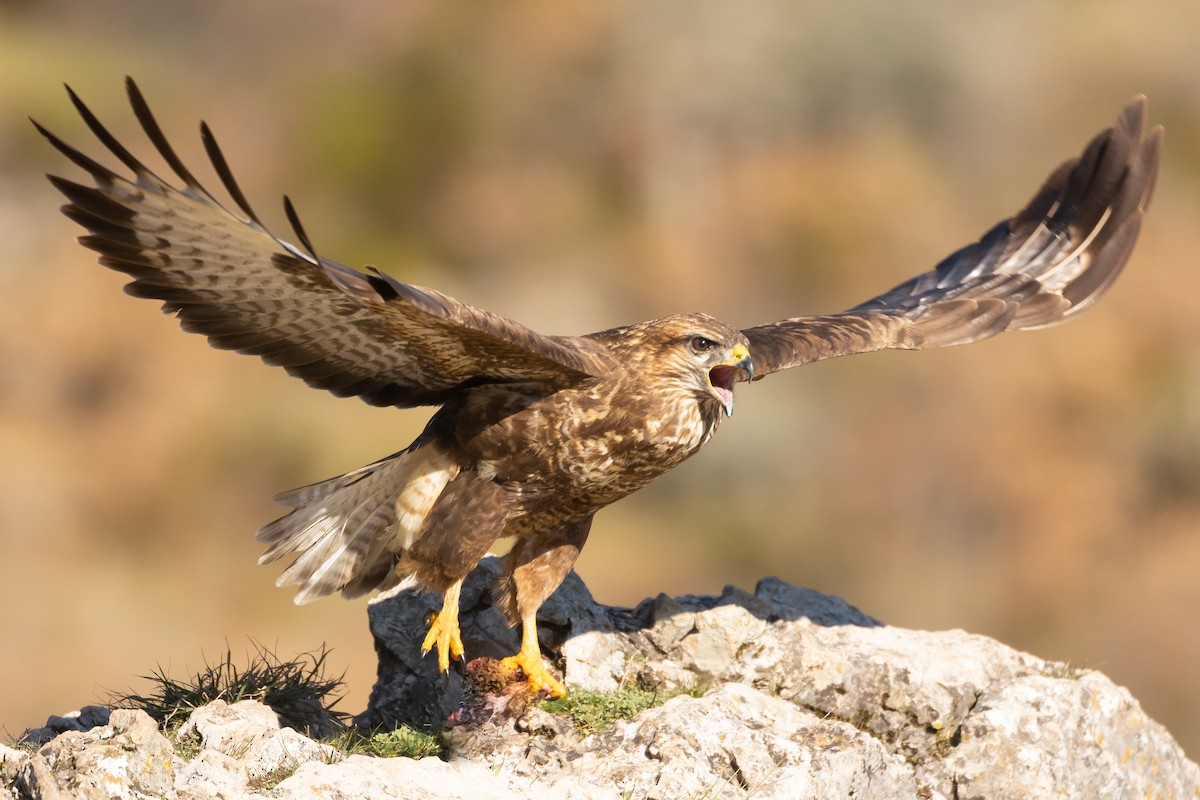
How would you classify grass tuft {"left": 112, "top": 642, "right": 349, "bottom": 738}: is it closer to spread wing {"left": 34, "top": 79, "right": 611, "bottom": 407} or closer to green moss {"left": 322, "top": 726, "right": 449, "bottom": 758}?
green moss {"left": 322, "top": 726, "right": 449, "bottom": 758}

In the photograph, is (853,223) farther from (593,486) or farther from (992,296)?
(593,486)

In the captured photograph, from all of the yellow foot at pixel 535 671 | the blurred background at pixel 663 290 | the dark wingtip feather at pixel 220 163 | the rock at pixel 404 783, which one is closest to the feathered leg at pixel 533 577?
the yellow foot at pixel 535 671

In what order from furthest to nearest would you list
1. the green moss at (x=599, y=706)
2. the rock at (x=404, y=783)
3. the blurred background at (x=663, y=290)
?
the blurred background at (x=663, y=290) < the green moss at (x=599, y=706) < the rock at (x=404, y=783)

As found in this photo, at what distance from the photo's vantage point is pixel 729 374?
7547mm

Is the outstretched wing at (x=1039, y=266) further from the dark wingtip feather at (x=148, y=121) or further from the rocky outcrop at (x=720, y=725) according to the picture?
the dark wingtip feather at (x=148, y=121)

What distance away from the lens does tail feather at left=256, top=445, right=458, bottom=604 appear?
7.52 metres

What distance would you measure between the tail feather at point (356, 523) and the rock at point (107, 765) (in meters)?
1.77

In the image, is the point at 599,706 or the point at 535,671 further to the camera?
the point at 535,671

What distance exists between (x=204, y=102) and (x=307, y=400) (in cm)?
1500

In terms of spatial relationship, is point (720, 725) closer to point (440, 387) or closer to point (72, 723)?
point (440, 387)

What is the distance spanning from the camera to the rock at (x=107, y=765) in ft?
18.4

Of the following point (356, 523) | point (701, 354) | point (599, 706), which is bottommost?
point (599, 706)

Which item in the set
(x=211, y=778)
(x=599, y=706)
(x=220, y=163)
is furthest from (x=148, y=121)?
(x=599, y=706)

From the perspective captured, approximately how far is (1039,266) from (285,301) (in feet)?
17.5
